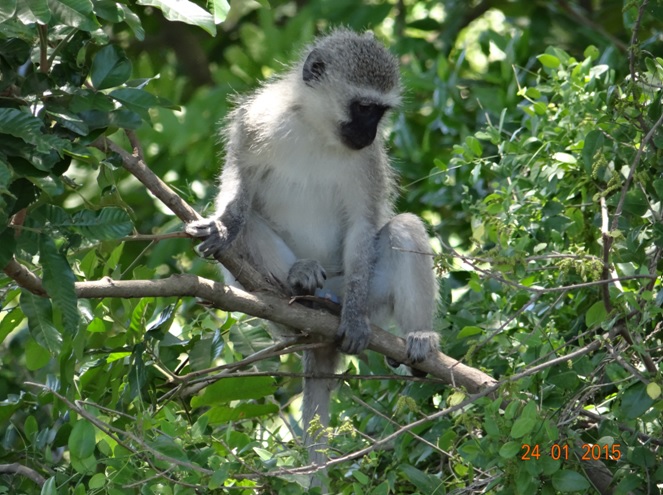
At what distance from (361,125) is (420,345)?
1378mm

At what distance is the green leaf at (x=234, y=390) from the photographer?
3875 mm

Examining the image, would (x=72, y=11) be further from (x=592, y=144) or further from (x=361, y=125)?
(x=361, y=125)

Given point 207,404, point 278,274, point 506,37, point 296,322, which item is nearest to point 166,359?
point 207,404

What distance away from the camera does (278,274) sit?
4926 millimetres

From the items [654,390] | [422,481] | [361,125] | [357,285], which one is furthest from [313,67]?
[654,390]

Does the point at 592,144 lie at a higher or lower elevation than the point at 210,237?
higher

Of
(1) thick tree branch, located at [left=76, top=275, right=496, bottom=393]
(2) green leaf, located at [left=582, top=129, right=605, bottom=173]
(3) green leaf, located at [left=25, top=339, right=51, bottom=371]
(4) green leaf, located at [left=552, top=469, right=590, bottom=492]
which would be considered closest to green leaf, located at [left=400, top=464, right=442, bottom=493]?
(1) thick tree branch, located at [left=76, top=275, right=496, bottom=393]

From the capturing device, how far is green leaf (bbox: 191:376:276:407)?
388 cm

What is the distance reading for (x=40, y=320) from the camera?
3035 millimetres

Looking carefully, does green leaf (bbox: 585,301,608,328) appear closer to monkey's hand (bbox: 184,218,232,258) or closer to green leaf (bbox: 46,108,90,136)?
monkey's hand (bbox: 184,218,232,258)

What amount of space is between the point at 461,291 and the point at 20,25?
2904mm

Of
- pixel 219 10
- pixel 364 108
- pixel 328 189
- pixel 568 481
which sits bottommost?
pixel 328 189

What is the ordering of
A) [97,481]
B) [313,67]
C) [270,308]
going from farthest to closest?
1. [313,67]
2. [270,308]
3. [97,481]

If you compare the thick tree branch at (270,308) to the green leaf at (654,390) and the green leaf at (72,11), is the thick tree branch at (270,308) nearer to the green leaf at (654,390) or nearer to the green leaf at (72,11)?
the green leaf at (654,390)
